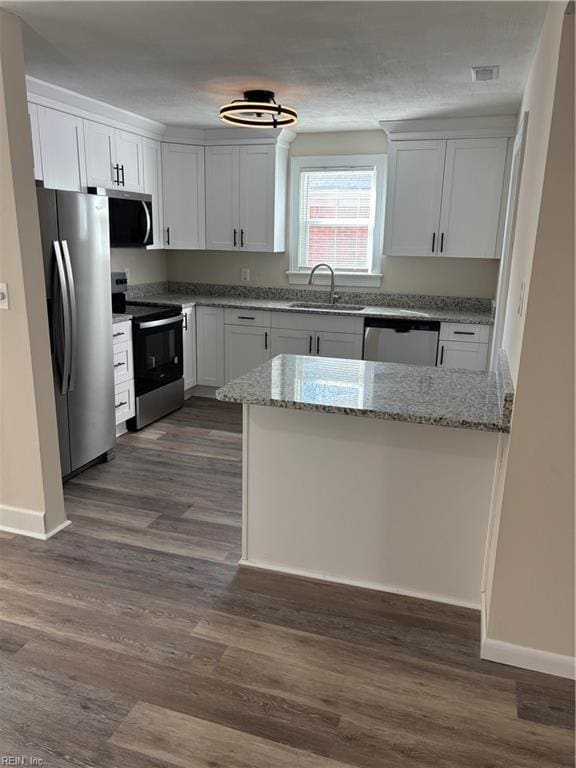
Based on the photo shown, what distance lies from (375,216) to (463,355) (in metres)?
1.53

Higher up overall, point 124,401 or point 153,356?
point 153,356

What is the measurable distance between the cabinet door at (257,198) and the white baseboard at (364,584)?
3257 mm

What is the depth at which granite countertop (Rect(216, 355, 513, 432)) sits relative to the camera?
209cm

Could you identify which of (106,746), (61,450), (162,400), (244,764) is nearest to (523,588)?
(244,764)

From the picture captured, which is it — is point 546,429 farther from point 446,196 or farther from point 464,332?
point 446,196

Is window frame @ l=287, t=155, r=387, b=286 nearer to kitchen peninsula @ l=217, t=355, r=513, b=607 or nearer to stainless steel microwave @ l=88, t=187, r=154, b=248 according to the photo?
stainless steel microwave @ l=88, t=187, r=154, b=248

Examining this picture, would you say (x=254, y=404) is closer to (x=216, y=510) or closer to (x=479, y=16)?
(x=216, y=510)

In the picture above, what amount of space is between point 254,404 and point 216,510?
110 centimetres

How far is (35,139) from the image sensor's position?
140 inches

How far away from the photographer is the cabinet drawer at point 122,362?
→ 4.10 meters

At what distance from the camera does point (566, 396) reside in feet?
5.96

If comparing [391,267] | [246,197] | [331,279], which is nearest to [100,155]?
[246,197]

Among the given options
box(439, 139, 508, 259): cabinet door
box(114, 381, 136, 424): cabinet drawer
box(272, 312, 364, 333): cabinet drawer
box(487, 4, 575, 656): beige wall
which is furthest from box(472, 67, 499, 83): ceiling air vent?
box(114, 381, 136, 424): cabinet drawer

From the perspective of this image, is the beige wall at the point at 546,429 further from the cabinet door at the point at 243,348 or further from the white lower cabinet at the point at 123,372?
the cabinet door at the point at 243,348
